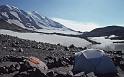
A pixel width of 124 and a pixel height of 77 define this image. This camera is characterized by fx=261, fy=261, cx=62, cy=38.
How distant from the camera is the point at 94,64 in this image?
16.5m

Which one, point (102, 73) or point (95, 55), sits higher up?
point (95, 55)

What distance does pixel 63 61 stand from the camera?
63.3 ft

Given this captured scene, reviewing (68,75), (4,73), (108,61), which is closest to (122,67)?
(108,61)

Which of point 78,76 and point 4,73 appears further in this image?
point 4,73

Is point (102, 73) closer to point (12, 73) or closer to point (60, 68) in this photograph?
point (60, 68)

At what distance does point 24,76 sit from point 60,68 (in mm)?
4583

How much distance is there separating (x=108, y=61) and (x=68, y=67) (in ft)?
9.90

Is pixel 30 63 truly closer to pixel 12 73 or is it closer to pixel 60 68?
pixel 12 73

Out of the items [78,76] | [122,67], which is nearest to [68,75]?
[78,76]

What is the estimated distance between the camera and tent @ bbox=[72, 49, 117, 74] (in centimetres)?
1648

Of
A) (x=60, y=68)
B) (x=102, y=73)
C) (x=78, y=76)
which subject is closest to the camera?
(x=78, y=76)

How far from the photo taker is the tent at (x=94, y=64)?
16.5 m

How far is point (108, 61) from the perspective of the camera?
16812 mm

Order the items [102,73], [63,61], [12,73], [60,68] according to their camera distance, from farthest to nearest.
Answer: [63,61], [60,68], [102,73], [12,73]
